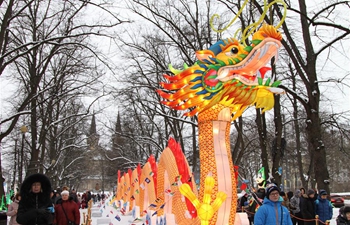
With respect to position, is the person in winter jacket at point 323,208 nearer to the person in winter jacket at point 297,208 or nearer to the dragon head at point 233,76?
the person in winter jacket at point 297,208

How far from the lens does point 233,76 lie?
486 cm

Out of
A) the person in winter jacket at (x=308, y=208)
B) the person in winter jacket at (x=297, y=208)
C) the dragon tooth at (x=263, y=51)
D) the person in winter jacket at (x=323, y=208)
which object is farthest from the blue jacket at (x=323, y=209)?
the dragon tooth at (x=263, y=51)

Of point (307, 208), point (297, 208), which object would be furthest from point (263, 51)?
point (297, 208)

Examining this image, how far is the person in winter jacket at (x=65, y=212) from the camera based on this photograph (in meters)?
7.33

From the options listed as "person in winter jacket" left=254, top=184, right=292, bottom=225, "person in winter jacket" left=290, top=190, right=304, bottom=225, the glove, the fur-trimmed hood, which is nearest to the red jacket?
the fur-trimmed hood

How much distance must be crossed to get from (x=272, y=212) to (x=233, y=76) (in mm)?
1674

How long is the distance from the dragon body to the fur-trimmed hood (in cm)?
168

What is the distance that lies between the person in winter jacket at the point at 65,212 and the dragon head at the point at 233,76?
3.53 metres

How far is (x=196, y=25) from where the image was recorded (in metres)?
16.2

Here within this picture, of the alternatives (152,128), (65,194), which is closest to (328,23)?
(65,194)

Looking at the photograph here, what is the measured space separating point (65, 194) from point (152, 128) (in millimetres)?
22147

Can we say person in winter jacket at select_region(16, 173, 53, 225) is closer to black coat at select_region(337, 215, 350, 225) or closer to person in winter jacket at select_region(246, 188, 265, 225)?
black coat at select_region(337, 215, 350, 225)

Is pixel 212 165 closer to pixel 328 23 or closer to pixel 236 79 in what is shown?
pixel 236 79

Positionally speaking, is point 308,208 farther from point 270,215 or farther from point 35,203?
point 35,203
